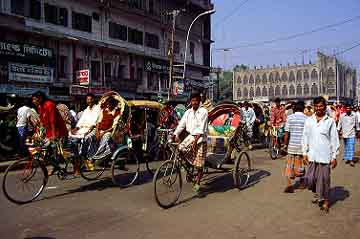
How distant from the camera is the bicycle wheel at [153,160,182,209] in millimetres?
5922

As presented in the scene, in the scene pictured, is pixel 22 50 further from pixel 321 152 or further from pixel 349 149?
pixel 321 152

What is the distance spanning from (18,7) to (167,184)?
17020 millimetres

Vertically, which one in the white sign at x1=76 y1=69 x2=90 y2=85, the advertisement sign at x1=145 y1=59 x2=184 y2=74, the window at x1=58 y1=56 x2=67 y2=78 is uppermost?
the advertisement sign at x1=145 y1=59 x2=184 y2=74

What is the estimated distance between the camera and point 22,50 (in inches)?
749

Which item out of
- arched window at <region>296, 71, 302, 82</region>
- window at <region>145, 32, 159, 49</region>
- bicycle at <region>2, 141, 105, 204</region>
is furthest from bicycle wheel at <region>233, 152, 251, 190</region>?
arched window at <region>296, 71, 302, 82</region>

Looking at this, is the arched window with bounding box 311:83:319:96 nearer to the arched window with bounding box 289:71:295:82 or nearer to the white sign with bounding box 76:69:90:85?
the arched window with bounding box 289:71:295:82

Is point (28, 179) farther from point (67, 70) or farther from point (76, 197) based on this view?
point (67, 70)

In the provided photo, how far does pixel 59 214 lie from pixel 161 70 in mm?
26126

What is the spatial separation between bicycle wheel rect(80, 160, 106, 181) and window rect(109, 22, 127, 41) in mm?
19588

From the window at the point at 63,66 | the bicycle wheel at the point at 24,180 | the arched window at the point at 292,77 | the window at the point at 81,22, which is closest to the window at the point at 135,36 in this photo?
the window at the point at 81,22

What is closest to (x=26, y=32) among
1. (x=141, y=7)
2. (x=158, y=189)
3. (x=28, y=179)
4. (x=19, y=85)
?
(x=19, y=85)

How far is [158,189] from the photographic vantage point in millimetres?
5961

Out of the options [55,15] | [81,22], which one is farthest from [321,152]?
[81,22]

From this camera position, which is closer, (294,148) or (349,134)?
(294,148)
